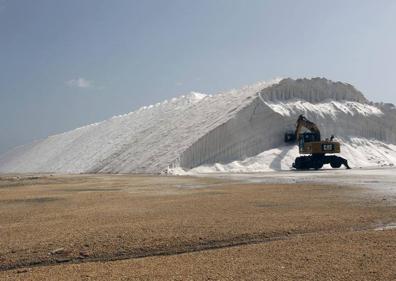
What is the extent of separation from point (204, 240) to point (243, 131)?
107 ft

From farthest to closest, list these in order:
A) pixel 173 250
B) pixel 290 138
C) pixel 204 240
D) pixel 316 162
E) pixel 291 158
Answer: pixel 290 138
pixel 291 158
pixel 316 162
pixel 204 240
pixel 173 250

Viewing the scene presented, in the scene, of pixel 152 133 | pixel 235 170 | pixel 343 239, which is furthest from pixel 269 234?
pixel 152 133

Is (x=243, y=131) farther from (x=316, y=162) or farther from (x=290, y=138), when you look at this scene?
(x=316, y=162)

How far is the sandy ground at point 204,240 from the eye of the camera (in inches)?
278

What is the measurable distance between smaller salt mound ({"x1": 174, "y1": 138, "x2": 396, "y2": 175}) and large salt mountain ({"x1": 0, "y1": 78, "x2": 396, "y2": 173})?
8 cm

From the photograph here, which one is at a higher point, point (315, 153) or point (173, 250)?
point (315, 153)

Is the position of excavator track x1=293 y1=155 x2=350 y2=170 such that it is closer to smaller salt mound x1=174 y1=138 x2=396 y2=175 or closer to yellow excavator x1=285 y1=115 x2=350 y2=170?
yellow excavator x1=285 y1=115 x2=350 y2=170

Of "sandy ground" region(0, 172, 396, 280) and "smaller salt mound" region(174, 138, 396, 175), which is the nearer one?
"sandy ground" region(0, 172, 396, 280)

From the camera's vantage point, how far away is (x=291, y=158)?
130ft

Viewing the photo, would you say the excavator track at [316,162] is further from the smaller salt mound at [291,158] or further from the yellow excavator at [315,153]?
the smaller salt mound at [291,158]

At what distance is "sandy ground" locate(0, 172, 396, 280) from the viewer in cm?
706

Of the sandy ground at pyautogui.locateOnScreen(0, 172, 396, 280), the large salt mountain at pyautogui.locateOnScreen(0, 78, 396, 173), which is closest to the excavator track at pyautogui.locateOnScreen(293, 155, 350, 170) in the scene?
the large salt mountain at pyautogui.locateOnScreen(0, 78, 396, 173)

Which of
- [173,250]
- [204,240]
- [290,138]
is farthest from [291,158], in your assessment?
[173,250]

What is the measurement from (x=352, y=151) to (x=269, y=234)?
3703 cm
